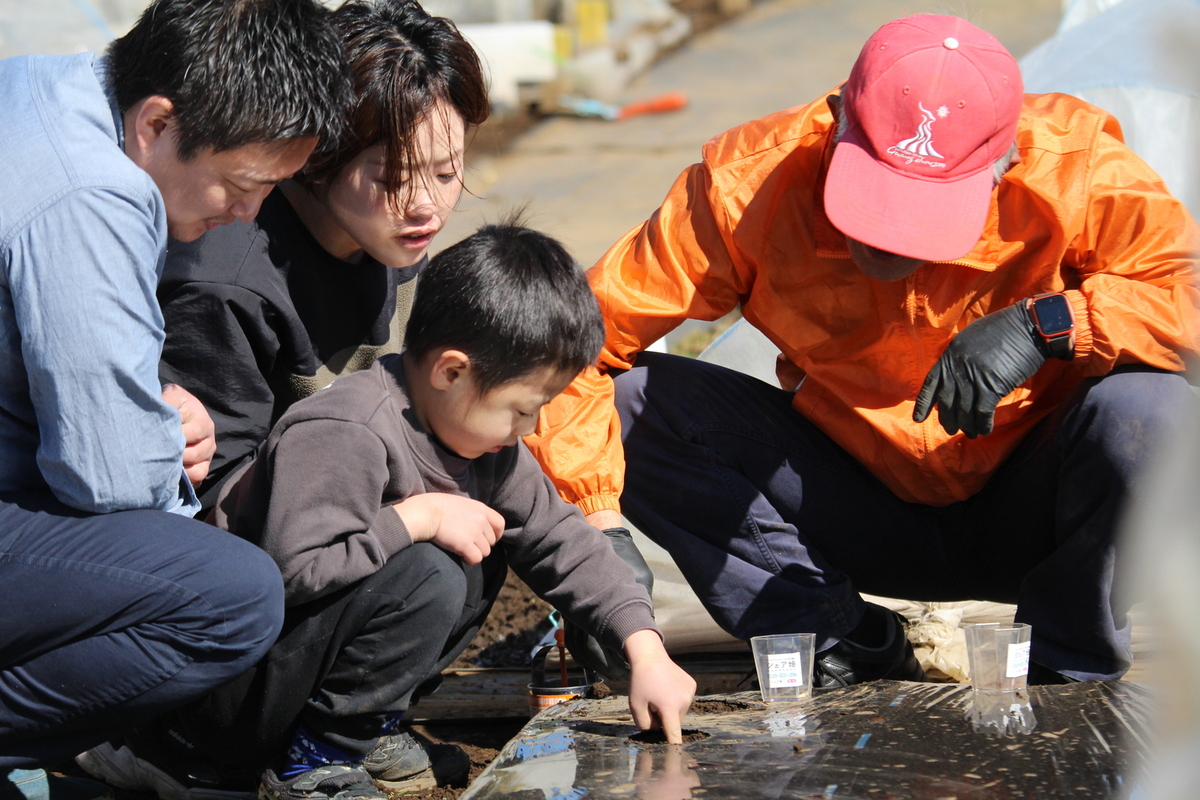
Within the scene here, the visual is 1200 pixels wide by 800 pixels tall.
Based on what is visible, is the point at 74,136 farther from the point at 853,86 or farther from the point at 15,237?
the point at 853,86

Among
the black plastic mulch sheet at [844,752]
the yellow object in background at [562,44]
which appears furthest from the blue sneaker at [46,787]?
the yellow object in background at [562,44]

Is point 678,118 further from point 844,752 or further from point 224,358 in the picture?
point 844,752

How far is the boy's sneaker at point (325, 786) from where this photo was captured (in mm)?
1846

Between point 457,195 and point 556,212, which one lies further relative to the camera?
point 556,212

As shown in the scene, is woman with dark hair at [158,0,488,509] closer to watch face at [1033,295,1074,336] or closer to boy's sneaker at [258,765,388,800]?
boy's sneaker at [258,765,388,800]

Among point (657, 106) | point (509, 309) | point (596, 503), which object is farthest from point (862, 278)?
point (657, 106)

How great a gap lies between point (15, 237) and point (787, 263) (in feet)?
4.35

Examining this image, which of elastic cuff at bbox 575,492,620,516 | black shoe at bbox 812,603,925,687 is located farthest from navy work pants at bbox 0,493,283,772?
black shoe at bbox 812,603,925,687

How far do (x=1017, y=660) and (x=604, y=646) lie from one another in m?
0.67

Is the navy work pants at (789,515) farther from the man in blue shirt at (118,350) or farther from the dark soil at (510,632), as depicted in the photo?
the man in blue shirt at (118,350)

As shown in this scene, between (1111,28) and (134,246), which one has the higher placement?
(134,246)

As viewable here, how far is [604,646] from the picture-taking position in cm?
203

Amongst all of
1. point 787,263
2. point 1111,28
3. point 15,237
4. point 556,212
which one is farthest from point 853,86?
point 556,212

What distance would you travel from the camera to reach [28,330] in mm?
1523
